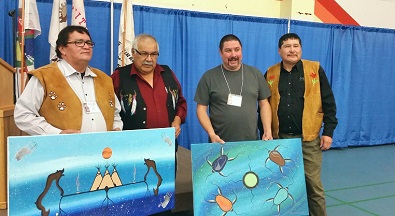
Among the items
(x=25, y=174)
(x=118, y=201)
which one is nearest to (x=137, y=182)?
(x=118, y=201)

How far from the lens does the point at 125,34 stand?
12.6 ft

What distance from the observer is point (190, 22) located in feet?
15.1

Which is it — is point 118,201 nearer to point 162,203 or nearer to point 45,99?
point 162,203

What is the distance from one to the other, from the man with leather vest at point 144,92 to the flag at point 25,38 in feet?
5.17

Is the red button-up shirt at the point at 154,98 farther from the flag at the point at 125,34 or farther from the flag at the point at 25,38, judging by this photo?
the flag at the point at 125,34

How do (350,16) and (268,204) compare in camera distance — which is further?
(350,16)

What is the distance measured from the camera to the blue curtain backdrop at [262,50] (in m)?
4.12

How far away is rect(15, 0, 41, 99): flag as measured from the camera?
3.14 metres

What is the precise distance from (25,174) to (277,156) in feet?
4.87

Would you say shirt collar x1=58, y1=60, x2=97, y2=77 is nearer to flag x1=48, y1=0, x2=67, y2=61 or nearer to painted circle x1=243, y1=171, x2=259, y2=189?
painted circle x1=243, y1=171, x2=259, y2=189

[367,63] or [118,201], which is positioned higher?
[367,63]

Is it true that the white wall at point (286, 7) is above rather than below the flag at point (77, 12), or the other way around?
above

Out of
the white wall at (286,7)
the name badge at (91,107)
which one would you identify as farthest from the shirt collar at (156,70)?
the white wall at (286,7)

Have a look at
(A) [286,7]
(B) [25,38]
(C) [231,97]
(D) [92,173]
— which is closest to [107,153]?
(D) [92,173]
